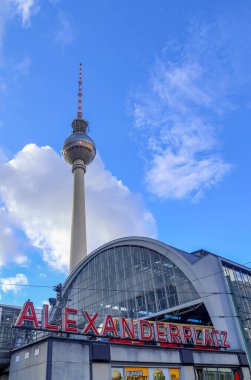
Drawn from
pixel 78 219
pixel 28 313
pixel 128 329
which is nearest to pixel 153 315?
pixel 128 329

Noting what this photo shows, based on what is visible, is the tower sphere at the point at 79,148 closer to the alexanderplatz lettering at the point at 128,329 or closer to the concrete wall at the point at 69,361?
the alexanderplatz lettering at the point at 128,329

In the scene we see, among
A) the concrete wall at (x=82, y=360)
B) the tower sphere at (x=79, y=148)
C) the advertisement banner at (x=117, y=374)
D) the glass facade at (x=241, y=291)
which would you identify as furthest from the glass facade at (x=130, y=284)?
the tower sphere at (x=79, y=148)

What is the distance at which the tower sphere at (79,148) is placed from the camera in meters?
101

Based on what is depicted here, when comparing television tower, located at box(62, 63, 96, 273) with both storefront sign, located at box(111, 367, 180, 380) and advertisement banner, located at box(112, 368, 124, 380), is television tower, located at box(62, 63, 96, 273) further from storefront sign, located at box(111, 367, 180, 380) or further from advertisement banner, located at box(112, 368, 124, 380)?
advertisement banner, located at box(112, 368, 124, 380)

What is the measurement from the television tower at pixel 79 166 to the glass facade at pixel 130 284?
2477 cm

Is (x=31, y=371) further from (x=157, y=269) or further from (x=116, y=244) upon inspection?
(x=116, y=244)

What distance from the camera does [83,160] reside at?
337ft

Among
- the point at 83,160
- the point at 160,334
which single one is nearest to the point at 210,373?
the point at 160,334

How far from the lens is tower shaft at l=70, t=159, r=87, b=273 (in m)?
83.4

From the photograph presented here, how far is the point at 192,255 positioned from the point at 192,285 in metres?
5.89

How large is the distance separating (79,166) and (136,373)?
261 feet

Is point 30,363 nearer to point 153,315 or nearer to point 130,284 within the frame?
point 153,315

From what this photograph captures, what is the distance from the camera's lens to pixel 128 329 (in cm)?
2789

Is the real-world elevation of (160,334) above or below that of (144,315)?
below
